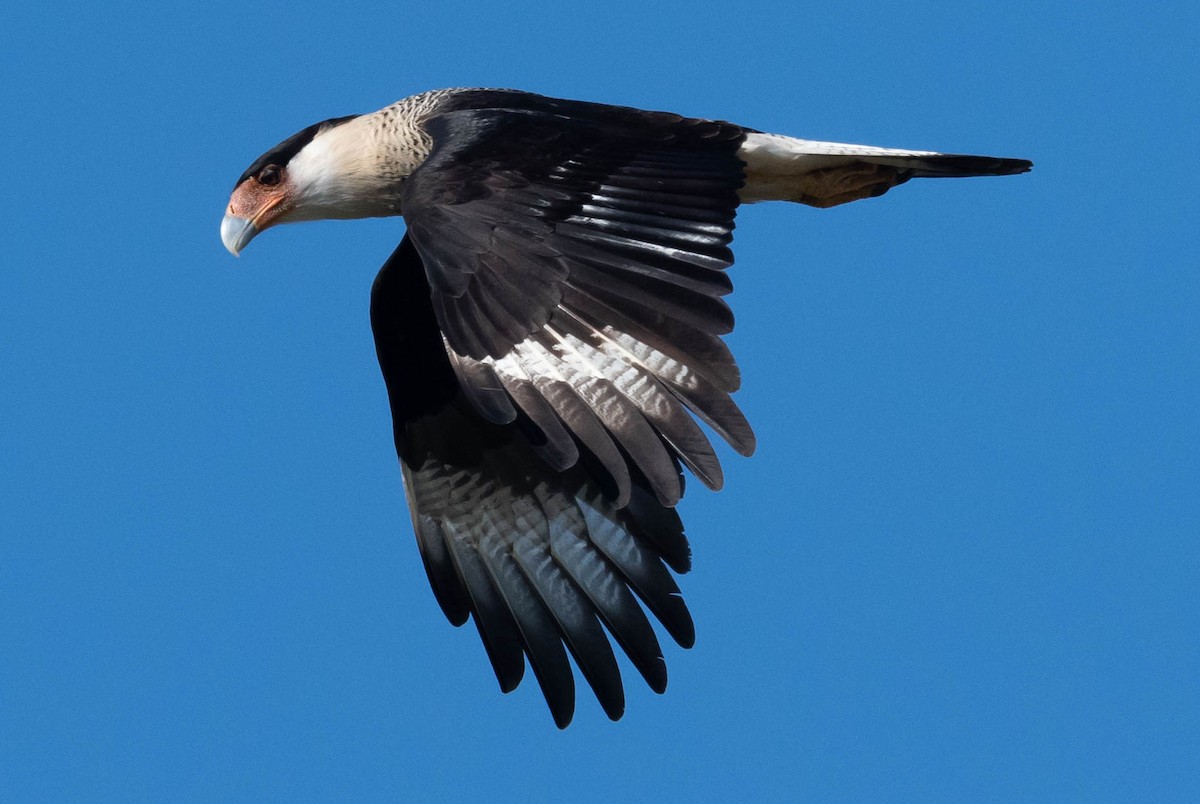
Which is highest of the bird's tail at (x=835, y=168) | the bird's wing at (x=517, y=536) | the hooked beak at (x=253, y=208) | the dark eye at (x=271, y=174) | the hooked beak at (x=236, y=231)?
the dark eye at (x=271, y=174)

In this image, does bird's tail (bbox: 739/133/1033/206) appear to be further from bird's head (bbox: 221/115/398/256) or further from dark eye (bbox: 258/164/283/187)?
dark eye (bbox: 258/164/283/187)

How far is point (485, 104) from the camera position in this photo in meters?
6.12

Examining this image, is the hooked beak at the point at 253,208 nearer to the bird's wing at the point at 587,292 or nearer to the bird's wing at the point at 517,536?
the bird's wing at the point at 517,536

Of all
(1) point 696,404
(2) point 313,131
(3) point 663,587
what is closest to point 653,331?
(1) point 696,404

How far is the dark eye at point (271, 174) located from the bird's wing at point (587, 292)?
0.96 meters

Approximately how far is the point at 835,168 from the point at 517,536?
60.9 inches

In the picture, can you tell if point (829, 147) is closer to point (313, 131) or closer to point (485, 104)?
point (485, 104)

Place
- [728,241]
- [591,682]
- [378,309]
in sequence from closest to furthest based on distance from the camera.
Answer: [728,241], [591,682], [378,309]

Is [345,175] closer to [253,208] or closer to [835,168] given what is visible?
[253,208]

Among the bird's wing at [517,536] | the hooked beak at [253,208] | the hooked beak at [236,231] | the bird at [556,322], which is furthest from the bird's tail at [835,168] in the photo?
the hooked beak at [236,231]

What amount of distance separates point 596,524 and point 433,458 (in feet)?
1.95

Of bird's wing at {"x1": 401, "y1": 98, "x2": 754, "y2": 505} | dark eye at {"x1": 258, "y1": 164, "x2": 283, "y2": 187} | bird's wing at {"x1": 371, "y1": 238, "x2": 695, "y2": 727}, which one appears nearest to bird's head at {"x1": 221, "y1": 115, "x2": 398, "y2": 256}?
dark eye at {"x1": 258, "y1": 164, "x2": 283, "y2": 187}

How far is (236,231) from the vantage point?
20.7 feet

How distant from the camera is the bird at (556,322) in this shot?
4871mm
